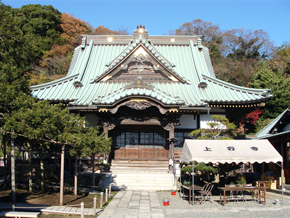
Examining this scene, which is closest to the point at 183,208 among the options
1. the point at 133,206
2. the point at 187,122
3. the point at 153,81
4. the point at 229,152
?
the point at 133,206

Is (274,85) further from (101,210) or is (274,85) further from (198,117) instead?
(101,210)

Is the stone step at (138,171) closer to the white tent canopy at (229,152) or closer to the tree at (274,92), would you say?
the white tent canopy at (229,152)

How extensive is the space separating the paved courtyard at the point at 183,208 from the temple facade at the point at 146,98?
17.4 feet

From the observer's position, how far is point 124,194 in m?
12.3

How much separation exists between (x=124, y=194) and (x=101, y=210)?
3.29 metres

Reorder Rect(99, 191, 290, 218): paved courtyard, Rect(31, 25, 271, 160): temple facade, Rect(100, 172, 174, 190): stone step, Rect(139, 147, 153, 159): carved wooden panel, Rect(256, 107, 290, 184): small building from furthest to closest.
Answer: Rect(139, 147, 153, 159): carved wooden panel
Rect(31, 25, 271, 160): temple facade
Rect(256, 107, 290, 184): small building
Rect(100, 172, 174, 190): stone step
Rect(99, 191, 290, 218): paved courtyard

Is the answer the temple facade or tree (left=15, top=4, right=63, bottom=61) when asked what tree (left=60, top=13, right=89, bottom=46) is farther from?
the temple facade

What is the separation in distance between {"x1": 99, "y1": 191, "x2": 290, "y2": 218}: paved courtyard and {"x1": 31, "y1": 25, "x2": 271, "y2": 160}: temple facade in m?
5.31

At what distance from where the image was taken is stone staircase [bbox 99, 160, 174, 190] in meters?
14.1

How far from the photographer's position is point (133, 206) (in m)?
9.89

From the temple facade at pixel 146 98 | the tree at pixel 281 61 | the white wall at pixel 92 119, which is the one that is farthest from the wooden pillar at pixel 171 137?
the tree at pixel 281 61

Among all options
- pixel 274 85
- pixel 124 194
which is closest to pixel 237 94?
pixel 124 194

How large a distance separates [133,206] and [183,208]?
1.88 m

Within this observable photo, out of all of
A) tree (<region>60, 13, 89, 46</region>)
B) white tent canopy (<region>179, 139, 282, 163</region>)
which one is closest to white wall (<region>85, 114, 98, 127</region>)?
white tent canopy (<region>179, 139, 282, 163</region>)
